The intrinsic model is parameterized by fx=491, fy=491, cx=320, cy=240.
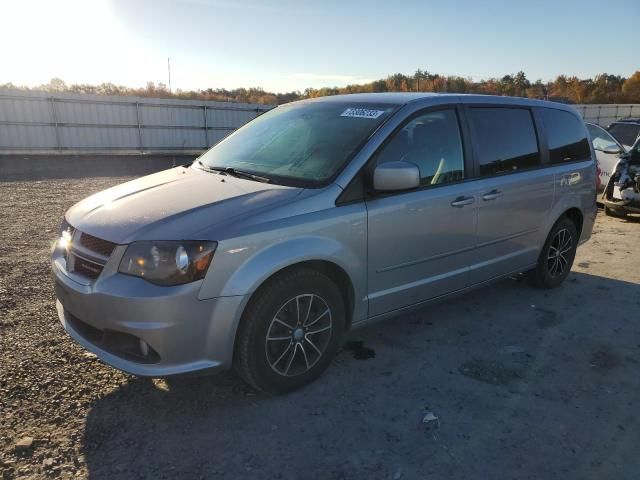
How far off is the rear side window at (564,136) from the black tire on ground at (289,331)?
2952 millimetres

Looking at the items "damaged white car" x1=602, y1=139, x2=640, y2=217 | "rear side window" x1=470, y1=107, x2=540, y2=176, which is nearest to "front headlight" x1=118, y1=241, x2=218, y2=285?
"rear side window" x1=470, y1=107, x2=540, y2=176

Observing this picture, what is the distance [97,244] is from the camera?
2.79 m

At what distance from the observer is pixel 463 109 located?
3969 millimetres

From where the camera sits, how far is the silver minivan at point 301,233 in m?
2.62

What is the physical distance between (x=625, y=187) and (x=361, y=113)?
6.95 meters

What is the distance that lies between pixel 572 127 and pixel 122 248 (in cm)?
459

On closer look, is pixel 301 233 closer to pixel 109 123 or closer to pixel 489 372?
pixel 489 372

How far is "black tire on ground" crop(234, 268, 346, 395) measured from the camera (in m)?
2.82

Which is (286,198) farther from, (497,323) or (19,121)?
(19,121)

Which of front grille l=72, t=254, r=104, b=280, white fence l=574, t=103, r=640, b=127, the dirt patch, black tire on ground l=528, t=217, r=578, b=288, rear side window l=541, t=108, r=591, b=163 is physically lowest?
the dirt patch

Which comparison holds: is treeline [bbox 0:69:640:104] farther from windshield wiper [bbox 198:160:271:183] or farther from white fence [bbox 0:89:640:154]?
windshield wiper [bbox 198:160:271:183]

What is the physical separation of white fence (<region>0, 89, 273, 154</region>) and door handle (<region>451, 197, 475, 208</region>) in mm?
17388

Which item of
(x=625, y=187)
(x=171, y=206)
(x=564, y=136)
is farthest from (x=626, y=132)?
(x=171, y=206)

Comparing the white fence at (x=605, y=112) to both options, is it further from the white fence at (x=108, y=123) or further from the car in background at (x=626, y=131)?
the white fence at (x=108, y=123)
